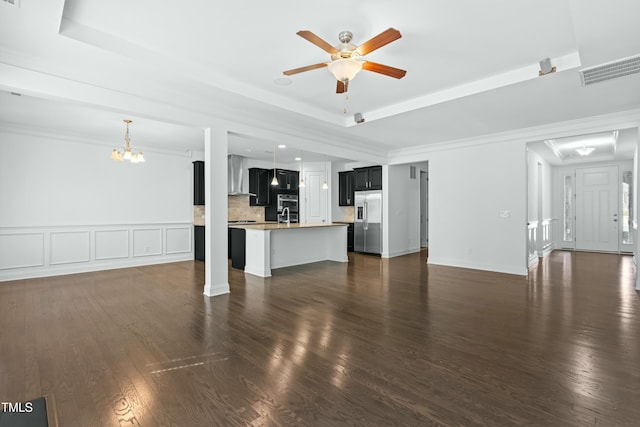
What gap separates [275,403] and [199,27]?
304cm

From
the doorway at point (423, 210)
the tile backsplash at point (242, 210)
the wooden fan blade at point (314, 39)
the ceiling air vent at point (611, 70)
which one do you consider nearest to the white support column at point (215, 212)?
the wooden fan blade at point (314, 39)

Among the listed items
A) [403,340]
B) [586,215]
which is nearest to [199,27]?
[403,340]

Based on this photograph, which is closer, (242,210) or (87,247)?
(87,247)

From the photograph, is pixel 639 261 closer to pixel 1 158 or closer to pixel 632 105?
pixel 632 105

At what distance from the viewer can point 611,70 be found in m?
3.39

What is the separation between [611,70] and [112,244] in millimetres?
8336

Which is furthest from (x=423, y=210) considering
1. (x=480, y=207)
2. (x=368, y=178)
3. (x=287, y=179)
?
(x=287, y=179)

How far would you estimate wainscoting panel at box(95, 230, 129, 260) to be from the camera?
6469 millimetres

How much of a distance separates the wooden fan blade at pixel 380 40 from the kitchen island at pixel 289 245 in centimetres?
367

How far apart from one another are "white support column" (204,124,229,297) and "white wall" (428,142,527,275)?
15.6 feet

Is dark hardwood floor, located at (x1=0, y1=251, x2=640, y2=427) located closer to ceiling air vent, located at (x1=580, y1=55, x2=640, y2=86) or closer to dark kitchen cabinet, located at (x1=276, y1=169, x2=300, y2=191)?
ceiling air vent, located at (x1=580, y1=55, x2=640, y2=86)

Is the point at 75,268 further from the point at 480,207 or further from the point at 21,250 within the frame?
the point at 480,207

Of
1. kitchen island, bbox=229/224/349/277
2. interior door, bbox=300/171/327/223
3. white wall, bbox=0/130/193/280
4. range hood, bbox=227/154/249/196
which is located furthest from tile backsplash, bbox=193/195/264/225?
kitchen island, bbox=229/224/349/277

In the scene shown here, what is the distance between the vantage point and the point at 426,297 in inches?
175
